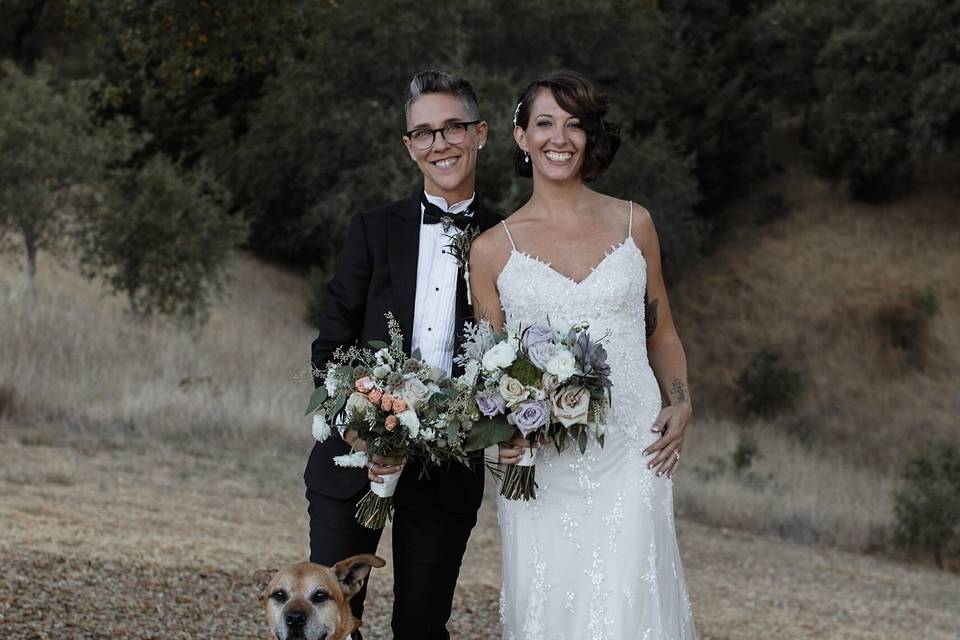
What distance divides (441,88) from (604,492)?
5.32 ft

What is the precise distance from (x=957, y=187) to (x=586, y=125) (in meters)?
31.7

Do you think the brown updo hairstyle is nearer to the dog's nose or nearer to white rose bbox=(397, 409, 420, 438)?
white rose bbox=(397, 409, 420, 438)

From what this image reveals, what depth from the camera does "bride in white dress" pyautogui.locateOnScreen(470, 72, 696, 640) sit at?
4.65m

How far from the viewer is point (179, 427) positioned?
13727 mm

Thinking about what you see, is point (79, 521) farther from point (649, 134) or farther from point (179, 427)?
point (649, 134)

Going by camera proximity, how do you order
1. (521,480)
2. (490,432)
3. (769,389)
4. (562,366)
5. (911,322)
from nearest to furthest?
1. (562,366)
2. (490,432)
3. (521,480)
4. (769,389)
5. (911,322)

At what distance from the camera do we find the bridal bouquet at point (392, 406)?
166 inches

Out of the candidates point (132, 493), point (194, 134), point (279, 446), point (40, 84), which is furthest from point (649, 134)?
point (132, 493)

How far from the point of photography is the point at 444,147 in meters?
4.63

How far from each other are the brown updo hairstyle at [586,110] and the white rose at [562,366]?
2.83ft

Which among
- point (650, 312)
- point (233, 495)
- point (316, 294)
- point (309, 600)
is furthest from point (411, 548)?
point (316, 294)

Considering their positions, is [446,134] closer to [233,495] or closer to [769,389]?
[233,495]

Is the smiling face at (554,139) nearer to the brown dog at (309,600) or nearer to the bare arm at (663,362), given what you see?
the bare arm at (663,362)

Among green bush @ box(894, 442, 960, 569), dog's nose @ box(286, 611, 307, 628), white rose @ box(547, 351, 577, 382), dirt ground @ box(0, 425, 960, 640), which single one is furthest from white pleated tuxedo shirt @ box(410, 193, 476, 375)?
green bush @ box(894, 442, 960, 569)
